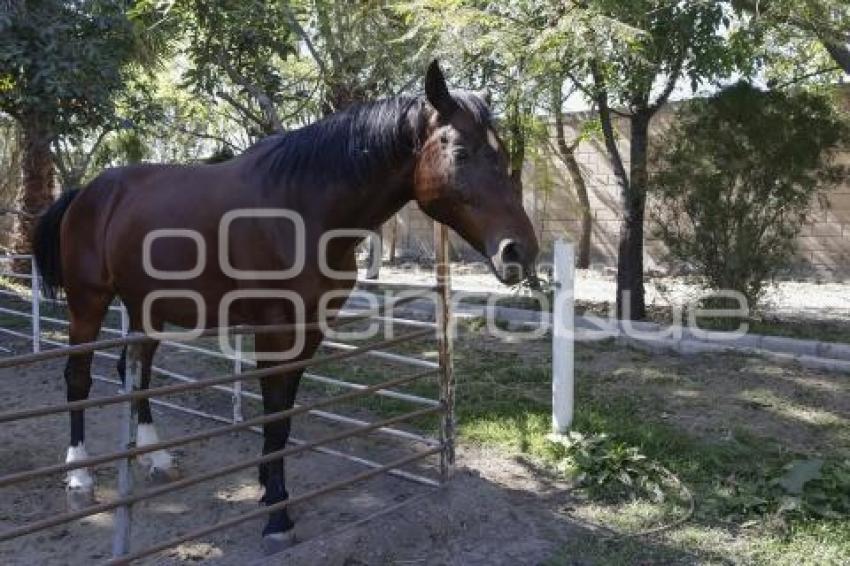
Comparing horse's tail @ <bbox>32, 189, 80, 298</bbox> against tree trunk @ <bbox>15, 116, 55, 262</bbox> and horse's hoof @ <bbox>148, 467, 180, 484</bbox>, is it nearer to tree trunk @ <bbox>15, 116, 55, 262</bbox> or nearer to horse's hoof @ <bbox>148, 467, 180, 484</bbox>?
horse's hoof @ <bbox>148, 467, 180, 484</bbox>

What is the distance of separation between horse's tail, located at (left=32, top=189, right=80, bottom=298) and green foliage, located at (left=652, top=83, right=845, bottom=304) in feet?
17.5

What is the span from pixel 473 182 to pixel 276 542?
5.14 feet

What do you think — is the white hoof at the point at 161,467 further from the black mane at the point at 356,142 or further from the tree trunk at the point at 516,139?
the tree trunk at the point at 516,139

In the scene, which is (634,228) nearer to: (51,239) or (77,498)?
(51,239)

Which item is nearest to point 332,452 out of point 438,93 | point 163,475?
point 163,475

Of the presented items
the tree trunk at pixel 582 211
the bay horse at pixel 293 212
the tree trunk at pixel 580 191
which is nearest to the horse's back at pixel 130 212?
the bay horse at pixel 293 212

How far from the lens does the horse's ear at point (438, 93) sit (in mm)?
2604

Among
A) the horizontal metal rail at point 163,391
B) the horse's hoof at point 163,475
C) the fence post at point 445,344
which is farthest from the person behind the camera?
the horse's hoof at point 163,475

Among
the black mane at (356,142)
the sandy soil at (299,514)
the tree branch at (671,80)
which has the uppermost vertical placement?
the tree branch at (671,80)

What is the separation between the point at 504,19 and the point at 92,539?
5292mm

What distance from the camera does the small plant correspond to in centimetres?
351

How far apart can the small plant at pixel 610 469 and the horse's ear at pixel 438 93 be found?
74.7 inches

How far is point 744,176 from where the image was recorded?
7141mm

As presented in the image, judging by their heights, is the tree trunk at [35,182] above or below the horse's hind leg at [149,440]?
above
